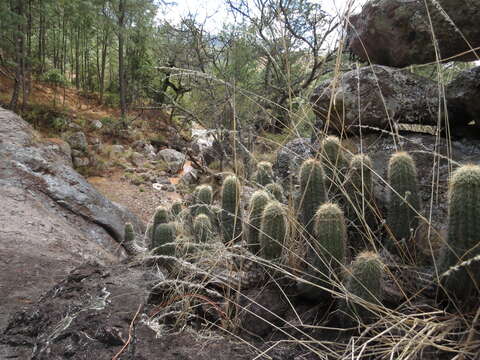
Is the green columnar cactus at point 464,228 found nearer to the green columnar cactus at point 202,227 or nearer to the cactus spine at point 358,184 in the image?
the cactus spine at point 358,184

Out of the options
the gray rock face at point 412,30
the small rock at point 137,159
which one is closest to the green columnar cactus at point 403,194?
the gray rock face at point 412,30

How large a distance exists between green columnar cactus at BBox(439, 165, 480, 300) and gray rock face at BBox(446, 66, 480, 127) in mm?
1485

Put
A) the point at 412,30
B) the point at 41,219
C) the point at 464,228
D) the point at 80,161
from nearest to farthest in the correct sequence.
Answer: the point at 464,228, the point at 412,30, the point at 41,219, the point at 80,161

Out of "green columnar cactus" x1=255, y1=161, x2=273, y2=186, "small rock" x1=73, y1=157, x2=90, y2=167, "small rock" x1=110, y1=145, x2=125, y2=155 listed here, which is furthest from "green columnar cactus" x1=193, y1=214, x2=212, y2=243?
"small rock" x1=110, y1=145, x2=125, y2=155

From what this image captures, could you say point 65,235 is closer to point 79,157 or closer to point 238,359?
point 238,359

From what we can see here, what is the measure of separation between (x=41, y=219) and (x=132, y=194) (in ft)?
17.0

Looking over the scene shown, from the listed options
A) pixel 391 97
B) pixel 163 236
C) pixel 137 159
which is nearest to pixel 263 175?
Answer: pixel 163 236

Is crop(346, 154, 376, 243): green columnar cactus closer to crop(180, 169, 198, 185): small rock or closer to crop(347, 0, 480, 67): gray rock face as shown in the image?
crop(347, 0, 480, 67): gray rock face

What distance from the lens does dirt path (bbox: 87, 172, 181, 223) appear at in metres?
8.63

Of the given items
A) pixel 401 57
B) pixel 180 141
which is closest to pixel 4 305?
pixel 401 57

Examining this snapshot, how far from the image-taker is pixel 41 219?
407cm

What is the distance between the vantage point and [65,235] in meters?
4.02

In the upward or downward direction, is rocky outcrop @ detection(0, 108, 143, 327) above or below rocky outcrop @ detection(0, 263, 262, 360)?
below

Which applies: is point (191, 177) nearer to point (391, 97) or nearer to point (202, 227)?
point (391, 97)
